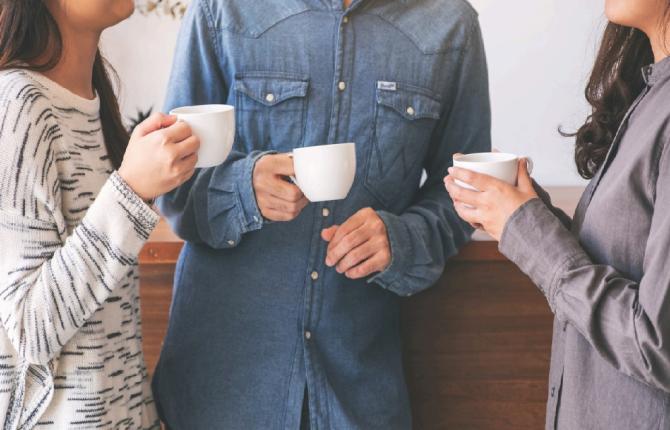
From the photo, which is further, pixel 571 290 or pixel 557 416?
pixel 557 416

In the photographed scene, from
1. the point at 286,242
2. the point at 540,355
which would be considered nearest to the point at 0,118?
the point at 286,242

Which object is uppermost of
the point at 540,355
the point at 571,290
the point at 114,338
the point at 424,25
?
the point at 424,25

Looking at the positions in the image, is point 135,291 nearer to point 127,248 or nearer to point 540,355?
point 127,248

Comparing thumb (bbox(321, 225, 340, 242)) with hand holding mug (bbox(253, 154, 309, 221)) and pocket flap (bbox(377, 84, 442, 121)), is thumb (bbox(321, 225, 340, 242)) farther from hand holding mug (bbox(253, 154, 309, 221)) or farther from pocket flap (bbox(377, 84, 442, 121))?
pocket flap (bbox(377, 84, 442, 121))

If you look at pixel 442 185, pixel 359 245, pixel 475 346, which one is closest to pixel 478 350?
pixel 475 346

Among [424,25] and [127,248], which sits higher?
[424,25]

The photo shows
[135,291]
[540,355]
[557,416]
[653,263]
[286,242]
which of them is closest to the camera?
[653,263]

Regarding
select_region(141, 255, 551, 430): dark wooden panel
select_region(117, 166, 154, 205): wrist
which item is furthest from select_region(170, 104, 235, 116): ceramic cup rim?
select_region(141, 255, 551, 430): dark wooden panel

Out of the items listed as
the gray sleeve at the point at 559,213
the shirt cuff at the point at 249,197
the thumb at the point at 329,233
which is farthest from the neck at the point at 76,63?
the gray sleeve at the point at 559,213

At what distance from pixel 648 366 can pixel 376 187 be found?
611 mm

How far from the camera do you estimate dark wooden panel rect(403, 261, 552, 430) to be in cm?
166

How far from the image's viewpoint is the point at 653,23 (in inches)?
43.0

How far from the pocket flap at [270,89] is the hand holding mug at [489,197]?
382mm

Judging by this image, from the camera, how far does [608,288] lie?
38.2 inches
